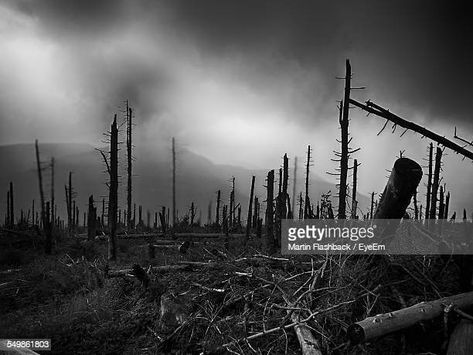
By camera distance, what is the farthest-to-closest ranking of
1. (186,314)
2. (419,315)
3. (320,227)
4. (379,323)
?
(320,227) → (186,314) → (419,315) → (379,323)

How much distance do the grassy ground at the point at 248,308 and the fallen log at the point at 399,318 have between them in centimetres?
36

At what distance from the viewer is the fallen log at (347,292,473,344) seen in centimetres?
403

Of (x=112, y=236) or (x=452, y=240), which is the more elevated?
(x=452, y=240)

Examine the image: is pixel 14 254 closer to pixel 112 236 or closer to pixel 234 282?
pixel 112 236

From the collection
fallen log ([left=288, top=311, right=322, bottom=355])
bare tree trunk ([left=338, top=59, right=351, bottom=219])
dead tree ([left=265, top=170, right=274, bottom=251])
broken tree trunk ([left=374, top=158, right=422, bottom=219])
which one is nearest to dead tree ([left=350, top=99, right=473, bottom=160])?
broken tree trunk ([left=374, top=158, right=422, bottom=219])

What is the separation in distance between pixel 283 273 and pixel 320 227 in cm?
129

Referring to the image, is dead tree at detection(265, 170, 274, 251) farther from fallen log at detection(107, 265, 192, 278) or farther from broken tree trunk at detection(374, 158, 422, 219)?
broken tree trunk at detection(374, 158, 422, 219)

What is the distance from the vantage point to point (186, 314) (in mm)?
5965

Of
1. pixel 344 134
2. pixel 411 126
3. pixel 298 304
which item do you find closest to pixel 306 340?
pixel 298 304

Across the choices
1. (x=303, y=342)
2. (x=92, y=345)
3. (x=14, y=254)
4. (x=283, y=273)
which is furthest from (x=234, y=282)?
(x=14, y=254)

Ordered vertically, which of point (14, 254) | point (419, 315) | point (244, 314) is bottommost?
point (14, 254)

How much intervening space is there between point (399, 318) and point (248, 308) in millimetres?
2313

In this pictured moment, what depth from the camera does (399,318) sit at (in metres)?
4.35

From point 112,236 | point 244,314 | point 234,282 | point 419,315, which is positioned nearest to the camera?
point 419,315
